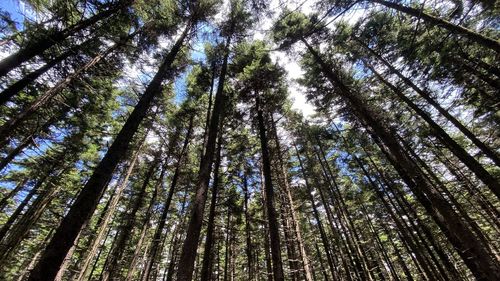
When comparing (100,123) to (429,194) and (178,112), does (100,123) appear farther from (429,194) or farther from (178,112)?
(429,194)

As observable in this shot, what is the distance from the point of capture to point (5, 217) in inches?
830

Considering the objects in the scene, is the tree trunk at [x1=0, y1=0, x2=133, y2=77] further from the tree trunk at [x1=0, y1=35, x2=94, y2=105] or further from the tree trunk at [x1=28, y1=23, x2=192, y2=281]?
the tree trunk at [x1=28, y1=23, x2=192, y2=281]

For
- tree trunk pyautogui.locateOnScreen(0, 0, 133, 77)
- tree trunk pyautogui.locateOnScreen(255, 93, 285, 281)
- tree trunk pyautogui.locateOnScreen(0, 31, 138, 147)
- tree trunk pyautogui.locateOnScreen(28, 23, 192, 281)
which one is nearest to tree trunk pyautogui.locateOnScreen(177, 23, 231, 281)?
tree trunk pyautogui.locateOnScreen(28, 23, 192, 281)

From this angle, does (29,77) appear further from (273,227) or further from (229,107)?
(273,227)

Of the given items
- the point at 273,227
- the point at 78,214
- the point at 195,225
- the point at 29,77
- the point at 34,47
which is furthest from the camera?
the point at 29,77

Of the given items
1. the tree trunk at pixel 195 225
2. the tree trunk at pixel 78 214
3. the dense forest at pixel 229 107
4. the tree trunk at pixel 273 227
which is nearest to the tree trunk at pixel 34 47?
the dense forest at pixel 229 107

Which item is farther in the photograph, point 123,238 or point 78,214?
point 123,238

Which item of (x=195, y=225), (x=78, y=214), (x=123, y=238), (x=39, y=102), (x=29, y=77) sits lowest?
(x=78, y=214)

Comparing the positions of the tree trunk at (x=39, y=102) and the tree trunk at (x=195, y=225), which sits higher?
the tree trunk at (x=39, y=102)

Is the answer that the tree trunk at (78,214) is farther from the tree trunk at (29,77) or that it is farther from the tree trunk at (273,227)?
the tree trunk at (273,227)

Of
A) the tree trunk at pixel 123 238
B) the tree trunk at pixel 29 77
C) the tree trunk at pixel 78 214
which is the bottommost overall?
the tree trunk at pixel 78 214

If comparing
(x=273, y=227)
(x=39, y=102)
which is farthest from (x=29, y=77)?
(x=273, y=227)

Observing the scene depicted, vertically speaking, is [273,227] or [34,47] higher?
[34,47]

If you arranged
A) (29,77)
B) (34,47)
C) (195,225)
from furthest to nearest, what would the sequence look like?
(29,77) < (34,47) < (195,225)
